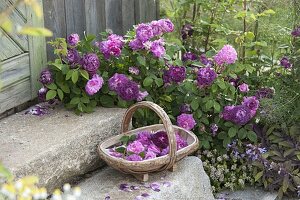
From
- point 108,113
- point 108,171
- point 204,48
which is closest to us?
point 108,171

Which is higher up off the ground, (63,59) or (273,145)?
(63,59)

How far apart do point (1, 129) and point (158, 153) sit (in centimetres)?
102

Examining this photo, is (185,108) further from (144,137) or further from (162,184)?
(162,184)

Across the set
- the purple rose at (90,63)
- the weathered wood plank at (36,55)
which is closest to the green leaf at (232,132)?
the purple rose at (90,63)

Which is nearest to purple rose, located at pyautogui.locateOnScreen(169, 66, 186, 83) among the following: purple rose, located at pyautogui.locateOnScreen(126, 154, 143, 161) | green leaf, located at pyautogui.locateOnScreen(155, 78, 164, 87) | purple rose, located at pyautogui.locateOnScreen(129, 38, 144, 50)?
green leaf, located at pyautogui.locateOnScreen(155, 78, 164, 87)

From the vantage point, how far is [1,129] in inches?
154

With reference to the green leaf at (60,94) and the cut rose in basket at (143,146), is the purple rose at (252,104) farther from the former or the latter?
the green leaf at (60,94)

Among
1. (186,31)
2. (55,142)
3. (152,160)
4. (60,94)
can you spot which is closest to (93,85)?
(60,94)

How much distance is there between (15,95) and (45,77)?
0.77 ft

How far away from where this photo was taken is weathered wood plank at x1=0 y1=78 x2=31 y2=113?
4004 mm

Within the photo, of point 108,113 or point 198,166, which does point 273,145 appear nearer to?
point 198,166

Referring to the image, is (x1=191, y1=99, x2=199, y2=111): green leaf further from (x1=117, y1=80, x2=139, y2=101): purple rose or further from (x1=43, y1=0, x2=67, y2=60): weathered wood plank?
(x1=43, y1=0, x2=67, y2=60): weathered wood plank

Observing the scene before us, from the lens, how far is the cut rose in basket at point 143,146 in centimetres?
375

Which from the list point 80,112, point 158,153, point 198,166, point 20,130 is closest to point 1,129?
point 20,130
